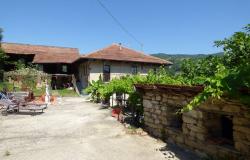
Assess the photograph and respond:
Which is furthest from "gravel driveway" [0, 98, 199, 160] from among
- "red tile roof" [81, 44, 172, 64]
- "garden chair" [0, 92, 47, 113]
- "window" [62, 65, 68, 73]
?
"window" [62, 65, 68, 73]

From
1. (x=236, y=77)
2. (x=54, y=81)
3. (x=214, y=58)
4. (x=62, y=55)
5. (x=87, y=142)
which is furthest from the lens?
(x=62, y=55)

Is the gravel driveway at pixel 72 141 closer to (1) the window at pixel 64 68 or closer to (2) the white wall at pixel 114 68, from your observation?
(2) the white wall at pixel 114 68

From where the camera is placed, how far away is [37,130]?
36.7ft

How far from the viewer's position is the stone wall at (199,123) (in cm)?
650

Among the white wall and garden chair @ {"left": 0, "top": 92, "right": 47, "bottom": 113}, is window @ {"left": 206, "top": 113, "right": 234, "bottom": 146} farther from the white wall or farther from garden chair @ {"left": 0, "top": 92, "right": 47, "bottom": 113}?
the white wall

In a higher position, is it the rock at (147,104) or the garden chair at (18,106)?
the rock at (147,104)

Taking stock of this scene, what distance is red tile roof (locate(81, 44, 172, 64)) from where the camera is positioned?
2925 cm

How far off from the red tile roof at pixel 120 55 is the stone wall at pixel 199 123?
19.1m

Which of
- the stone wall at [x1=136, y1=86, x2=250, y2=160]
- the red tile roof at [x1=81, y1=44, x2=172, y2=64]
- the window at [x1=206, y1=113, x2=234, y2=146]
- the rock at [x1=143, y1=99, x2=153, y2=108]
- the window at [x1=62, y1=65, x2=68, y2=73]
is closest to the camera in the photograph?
the stone wall at [x1=136, y1=86, x2=250, y2=160]

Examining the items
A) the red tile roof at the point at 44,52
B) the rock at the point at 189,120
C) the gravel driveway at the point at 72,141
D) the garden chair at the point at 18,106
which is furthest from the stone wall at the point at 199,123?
the red tile roof at the point at 44,52

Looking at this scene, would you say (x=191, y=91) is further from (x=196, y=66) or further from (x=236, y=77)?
(x=196, y=66)

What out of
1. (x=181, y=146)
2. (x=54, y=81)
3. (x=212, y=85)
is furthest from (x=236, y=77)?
(x=54, y=81)

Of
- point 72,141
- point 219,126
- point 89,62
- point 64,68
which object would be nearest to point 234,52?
point 219,126

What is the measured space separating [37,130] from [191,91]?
254 inches
